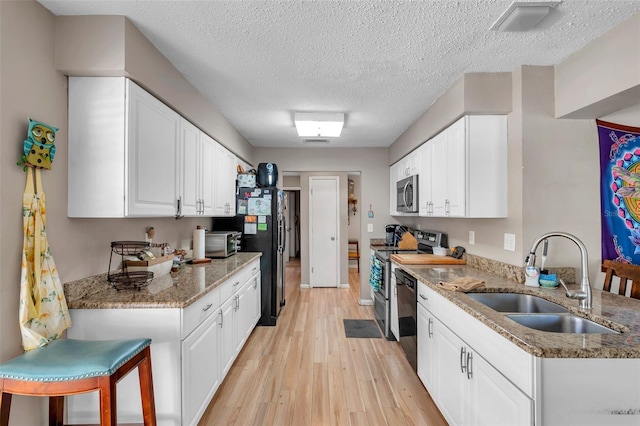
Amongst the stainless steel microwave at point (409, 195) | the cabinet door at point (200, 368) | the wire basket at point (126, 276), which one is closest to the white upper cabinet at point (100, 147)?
the wire basket at point (126, 276)

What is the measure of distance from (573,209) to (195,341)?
269cm

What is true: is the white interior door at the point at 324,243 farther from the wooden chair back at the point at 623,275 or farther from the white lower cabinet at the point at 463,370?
the wooden chair back at the point at 623,275

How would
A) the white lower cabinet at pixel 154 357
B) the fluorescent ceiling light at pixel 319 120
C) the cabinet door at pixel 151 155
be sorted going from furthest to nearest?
the fluorescent ceiling light at pixel 319 120, the cabinet door at pixel 151 155, the white lower cabinet at pixel 154 357

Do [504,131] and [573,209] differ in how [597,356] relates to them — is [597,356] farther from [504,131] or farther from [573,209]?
[504,131]

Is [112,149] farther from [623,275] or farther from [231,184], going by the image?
[623,275]

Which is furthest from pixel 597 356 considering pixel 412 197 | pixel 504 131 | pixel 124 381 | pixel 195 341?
pixel 412 197

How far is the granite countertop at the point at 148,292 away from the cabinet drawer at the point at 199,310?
6 centimetres

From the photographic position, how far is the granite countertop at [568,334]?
1.11m

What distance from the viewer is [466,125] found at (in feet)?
→ 7.62

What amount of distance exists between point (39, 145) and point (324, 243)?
14.5 ft

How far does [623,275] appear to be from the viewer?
1.80m

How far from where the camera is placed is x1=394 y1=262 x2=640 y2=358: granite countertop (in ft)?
3.64

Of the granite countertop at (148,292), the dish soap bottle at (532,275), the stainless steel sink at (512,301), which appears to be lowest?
the stainless steel sink at (512,301)

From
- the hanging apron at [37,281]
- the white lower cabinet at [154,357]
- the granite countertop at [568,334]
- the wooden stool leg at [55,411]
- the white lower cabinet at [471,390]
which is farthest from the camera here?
the white lower cabinet at [154,357]
